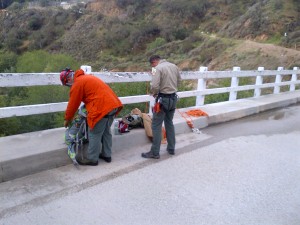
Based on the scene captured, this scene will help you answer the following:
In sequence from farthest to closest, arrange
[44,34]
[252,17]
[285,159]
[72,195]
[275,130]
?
[44,34] < [252,17] < [275,130] < [285,159] < [72,195]

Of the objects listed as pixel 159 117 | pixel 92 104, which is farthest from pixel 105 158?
pixel 159 117

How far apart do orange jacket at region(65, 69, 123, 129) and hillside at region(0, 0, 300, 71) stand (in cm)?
2677

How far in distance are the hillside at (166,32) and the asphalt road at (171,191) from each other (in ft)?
83.6

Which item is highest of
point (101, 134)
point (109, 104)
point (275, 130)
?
point (109, 104)

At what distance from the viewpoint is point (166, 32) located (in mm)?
59156

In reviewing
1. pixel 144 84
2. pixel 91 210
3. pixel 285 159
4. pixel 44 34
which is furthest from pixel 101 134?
pixel 44 34

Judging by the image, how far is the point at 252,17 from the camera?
4384 centimetres

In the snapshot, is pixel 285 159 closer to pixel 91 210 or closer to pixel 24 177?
pixel 91 210

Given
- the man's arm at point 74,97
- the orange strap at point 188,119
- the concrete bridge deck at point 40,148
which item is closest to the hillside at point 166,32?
the orange strap at point 188,119

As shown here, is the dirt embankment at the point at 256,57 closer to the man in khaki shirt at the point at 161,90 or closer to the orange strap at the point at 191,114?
the orange strap at the point at 191,114

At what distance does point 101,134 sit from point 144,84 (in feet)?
15.3

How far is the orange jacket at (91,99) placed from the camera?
15.9 ft

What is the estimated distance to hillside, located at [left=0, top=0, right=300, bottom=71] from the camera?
3612 centimetres

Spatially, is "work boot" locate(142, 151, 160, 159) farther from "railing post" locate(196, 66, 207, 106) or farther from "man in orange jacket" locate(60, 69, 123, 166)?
"railing post" locate(196, 66, 207, 106)
